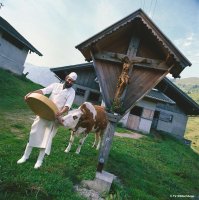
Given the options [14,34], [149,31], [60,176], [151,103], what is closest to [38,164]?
[60,176]

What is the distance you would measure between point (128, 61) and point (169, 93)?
1071 inches

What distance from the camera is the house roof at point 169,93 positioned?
29553 millimetres

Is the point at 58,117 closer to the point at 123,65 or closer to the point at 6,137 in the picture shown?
the point at 123,65

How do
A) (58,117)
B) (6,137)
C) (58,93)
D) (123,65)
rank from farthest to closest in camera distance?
1. (6,137)
2. (123,65)
3. (58,93)
4. (58,117)

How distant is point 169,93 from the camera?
33438 mm

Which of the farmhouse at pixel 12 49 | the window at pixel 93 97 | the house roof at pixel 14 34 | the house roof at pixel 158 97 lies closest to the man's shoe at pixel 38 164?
the house roof at pixel 158 97

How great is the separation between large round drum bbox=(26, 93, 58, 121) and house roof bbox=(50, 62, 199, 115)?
2283 centimetres

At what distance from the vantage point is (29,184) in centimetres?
529

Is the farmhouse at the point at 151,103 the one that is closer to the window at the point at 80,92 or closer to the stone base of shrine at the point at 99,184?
the window at the point at 80,92

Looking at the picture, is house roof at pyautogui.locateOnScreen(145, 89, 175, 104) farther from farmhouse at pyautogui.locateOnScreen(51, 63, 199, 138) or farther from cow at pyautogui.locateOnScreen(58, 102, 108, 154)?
cow at pyautogui.locateOnScreen(58, 102, 108, 154)

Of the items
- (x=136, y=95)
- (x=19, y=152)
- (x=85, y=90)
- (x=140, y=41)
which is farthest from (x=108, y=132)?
(x=85, y=90)

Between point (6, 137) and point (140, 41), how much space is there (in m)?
5.93

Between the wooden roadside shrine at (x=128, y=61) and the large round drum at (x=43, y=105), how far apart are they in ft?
5.87

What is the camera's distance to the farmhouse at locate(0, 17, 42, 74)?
2820cm
